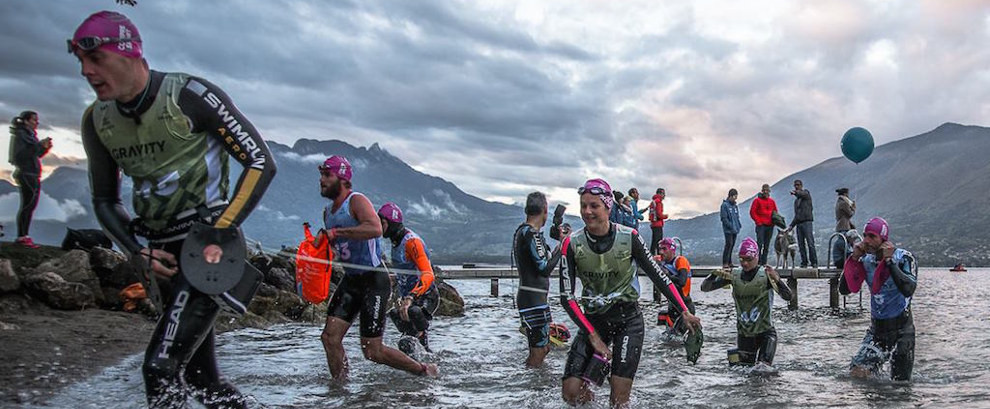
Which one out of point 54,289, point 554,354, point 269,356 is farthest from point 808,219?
point 54,289

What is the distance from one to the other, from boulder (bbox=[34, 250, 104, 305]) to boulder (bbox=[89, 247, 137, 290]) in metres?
0.30

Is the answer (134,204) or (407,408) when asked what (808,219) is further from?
(134,204)

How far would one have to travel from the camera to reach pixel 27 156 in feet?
41.3

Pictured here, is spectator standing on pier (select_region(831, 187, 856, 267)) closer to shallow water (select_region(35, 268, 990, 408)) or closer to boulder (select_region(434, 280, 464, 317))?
shallow water (select_region(35, 268, 990, 408))

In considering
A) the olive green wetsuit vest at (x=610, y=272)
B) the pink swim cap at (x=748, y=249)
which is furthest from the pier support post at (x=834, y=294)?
the olive green wetsuit vest at (x=610, y=272)

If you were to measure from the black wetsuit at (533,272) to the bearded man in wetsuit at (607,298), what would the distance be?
2.36 meters

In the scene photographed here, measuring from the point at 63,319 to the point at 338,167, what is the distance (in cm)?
629

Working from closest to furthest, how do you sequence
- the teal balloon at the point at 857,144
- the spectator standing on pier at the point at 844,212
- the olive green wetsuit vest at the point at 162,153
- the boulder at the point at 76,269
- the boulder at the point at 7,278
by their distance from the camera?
the olive green wetsuit vest at the point at 162,153 → the boulder at the point at 7,278 → the boulder at the point at 76,269 → the teal balloon at the point at 857,144 → the spectator standing on pier at the point at 844,212

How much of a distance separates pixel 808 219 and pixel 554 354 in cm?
1191

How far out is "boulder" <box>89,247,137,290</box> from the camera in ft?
42.5

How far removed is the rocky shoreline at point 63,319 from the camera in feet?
25.8

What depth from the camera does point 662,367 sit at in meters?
10.6

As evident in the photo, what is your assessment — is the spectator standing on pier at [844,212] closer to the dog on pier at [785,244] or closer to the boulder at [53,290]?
the dog on pier at [785,244]

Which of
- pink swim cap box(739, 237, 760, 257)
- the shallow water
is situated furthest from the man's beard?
pink swim cap box(739, 237, 760, 257)
